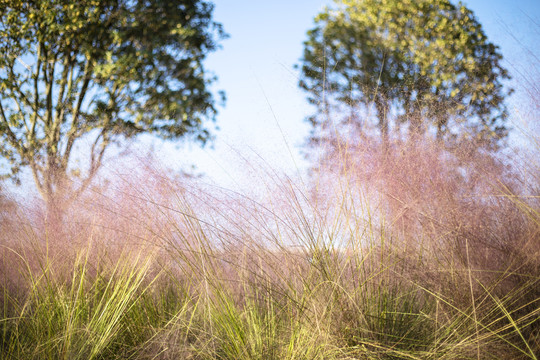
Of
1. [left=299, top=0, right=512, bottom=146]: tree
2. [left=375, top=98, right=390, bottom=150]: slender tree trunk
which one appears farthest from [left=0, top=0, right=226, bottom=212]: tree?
[left=375, top=98, right=390, bottom=150]: slender tree trunk

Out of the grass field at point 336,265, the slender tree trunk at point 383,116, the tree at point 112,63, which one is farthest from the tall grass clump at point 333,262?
the tree at point 112,63

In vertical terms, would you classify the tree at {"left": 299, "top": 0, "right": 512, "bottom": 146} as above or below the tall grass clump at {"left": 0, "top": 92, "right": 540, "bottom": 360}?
above

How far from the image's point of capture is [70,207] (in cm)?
266

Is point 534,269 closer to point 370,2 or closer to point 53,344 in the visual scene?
point 53,344

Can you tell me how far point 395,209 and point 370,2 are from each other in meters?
6.12

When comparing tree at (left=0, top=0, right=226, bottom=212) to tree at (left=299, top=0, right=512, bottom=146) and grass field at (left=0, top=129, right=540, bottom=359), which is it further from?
grass field at (left=0, top=129, right=540, bottom=359)

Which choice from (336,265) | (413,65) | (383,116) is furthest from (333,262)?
(413,65)

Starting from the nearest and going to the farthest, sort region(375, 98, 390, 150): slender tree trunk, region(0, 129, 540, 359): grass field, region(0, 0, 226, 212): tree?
region(0, 129, 540, 359): grass field
region(375, 98, 390, 150): slender tree trunk
region(0, 0, 226, 212): tree

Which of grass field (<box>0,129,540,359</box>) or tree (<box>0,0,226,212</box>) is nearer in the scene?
grass field (<box>0,129,540,359</box>)

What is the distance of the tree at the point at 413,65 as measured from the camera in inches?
98.0

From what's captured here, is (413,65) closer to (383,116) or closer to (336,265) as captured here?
(383,116)

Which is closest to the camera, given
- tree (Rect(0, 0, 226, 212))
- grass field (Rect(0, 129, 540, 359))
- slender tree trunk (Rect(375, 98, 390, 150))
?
grass field (Rect(0, 129, 540, 359))

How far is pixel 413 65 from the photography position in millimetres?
4965

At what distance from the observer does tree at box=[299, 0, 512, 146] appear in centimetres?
249
